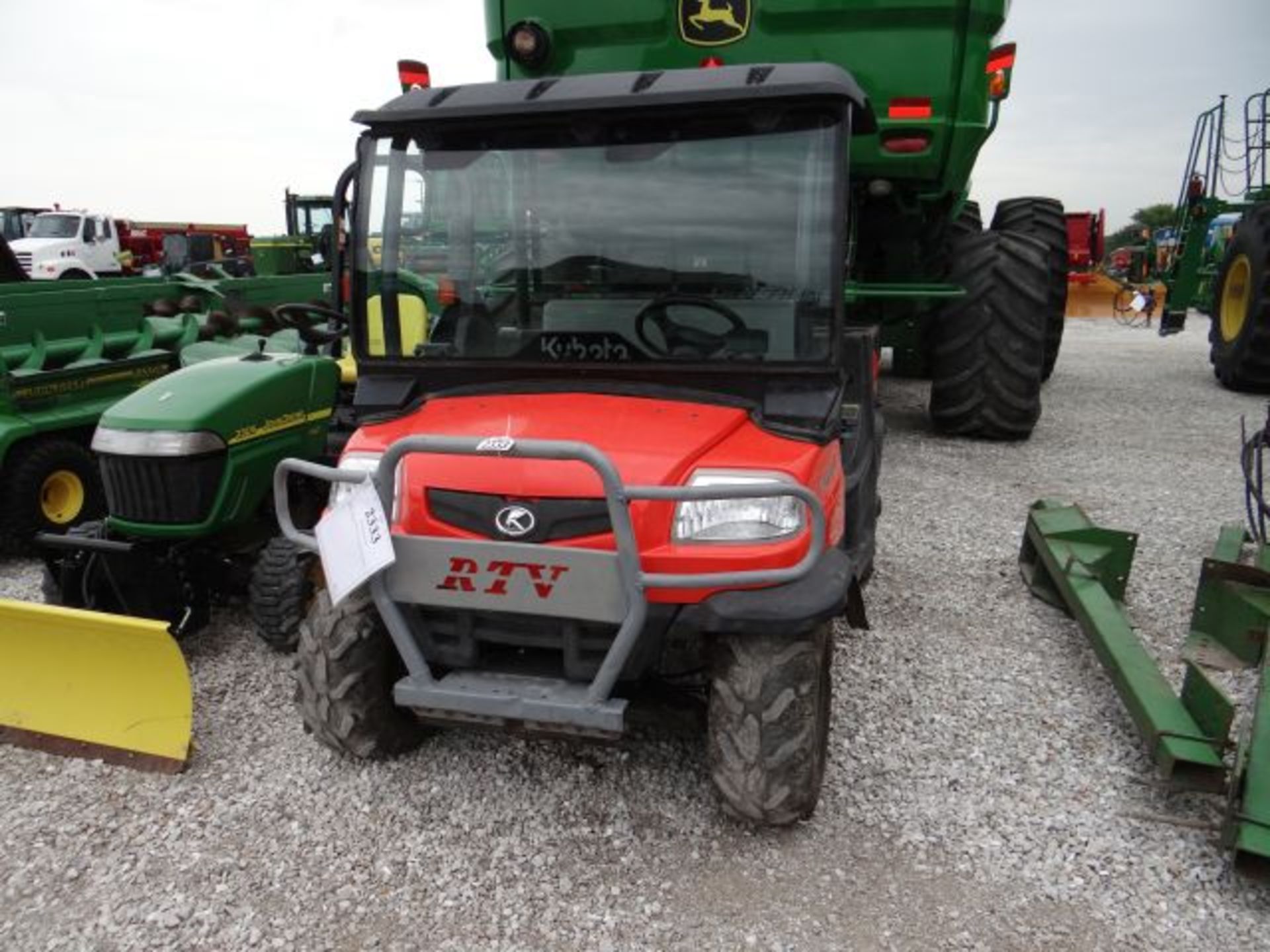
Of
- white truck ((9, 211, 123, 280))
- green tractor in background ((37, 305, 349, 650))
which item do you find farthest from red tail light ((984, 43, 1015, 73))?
white truck ((9, 211, 123, 280))

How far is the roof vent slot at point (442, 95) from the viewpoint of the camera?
2.72m

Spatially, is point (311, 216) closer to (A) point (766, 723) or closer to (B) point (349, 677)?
(B) point (349, 677)

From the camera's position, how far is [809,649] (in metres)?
2.31

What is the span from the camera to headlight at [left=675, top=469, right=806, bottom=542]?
2.25 meters

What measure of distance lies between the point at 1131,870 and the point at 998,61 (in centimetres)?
409

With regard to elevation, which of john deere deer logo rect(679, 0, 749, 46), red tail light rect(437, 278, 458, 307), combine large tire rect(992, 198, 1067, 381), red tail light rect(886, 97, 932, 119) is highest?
john deere deer logo rect(679, 0, 749, 46)

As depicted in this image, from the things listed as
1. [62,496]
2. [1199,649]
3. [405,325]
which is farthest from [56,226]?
[1199,649]

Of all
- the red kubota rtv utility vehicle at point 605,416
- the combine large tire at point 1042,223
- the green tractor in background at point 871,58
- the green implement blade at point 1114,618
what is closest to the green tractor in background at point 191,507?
the red kubota rtv utility vehicle at point 605,416

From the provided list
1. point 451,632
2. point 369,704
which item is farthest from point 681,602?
point 369,704

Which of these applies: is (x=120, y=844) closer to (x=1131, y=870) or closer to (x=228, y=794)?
(x=228, y=794)

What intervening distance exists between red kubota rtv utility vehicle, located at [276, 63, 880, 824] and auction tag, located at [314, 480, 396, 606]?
5 centimetres

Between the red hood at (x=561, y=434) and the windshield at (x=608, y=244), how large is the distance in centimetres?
20

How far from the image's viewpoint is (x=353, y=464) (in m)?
2.57

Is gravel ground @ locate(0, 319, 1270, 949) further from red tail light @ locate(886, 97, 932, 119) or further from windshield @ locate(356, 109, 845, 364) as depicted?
red tail light @ locate(886, 97, 932, 119)
